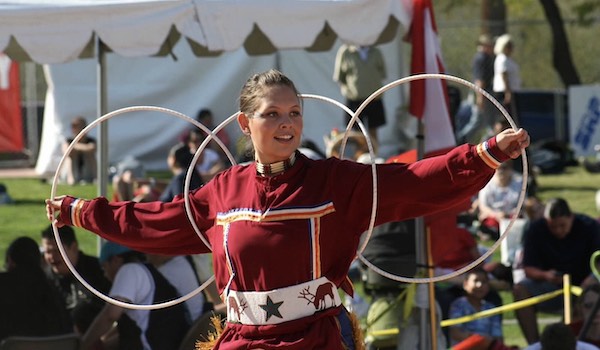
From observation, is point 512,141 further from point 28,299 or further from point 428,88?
point 28,299

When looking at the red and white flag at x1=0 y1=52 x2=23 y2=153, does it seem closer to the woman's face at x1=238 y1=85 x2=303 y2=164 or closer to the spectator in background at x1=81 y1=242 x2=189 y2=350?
the spectator in background at x1=81 y1=242 x2=189 y2=350

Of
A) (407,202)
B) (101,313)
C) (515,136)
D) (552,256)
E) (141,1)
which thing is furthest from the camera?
(552,256)

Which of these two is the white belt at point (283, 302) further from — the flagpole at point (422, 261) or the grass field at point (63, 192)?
the grass field at point (63, 192)

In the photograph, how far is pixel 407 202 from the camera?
444 cm

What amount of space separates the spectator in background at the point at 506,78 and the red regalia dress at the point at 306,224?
458 inches

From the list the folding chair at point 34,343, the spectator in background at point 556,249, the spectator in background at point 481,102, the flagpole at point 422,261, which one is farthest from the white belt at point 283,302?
the spectator in background at point 481,102

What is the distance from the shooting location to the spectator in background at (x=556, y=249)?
9.32 m

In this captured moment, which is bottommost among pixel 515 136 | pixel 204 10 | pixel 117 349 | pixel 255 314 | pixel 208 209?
pixel 117 349

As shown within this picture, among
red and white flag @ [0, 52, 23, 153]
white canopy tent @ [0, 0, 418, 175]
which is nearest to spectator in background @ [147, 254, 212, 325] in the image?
white canopy tent @ [0, 0, 418, 175]

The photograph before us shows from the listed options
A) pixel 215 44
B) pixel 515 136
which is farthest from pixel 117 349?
pixel 515 136

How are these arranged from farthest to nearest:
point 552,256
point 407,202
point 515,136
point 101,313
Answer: point 552,256 < point 101,313 < point 407,202 < point 515,136

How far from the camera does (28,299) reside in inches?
292

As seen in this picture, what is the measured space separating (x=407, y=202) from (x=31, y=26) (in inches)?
130

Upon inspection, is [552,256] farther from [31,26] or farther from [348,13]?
[31,26]
